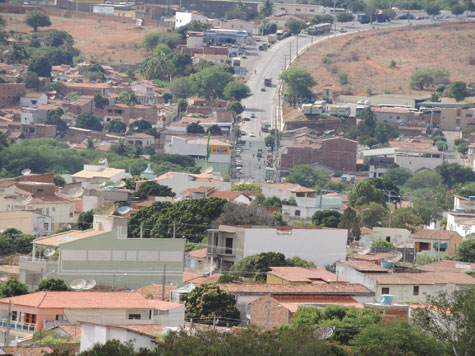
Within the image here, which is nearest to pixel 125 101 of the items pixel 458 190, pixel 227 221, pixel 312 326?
pixel 458 190

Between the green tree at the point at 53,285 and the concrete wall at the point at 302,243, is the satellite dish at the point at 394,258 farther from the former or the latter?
the green tree at the point at 53,285

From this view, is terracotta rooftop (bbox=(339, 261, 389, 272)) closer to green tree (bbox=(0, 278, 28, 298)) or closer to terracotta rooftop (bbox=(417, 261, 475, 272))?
terracotta rooftop (bbox=(417, 261, 475, 272))

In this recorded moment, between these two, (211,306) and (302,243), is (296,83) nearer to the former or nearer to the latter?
(302,243)

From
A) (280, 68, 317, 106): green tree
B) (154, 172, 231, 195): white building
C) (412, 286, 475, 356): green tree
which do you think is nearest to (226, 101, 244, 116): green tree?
(280, 68, 317, 106): green tree

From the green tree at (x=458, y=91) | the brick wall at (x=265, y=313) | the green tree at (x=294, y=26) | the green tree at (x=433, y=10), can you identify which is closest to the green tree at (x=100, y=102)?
the green tree at (x=458, y=91)

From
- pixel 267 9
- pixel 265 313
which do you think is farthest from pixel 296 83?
pixel 265 313

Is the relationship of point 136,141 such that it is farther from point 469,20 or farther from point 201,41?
point 469,20
